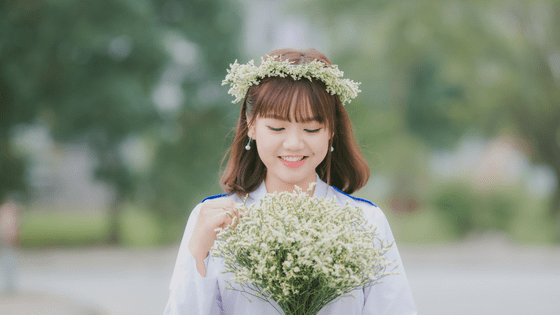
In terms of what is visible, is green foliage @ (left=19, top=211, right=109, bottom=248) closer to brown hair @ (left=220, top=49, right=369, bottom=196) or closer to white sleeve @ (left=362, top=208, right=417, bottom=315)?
brown hair @ (left=220, top=49, right=369, bottom=196)

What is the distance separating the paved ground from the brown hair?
5.10 meters

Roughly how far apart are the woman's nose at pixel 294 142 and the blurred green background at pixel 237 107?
339 inches

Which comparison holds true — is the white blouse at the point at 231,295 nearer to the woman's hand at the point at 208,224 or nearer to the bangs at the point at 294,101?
the woman's hand at the point at 208,224

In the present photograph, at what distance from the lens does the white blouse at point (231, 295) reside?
187 centimetres

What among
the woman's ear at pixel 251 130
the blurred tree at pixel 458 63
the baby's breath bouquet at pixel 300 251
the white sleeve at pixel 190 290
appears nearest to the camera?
the baby's breath bouquet at pixel 300 251

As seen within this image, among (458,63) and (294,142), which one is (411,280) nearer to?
(458,63)

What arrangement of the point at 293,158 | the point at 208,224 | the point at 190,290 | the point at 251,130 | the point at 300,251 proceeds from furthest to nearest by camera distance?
the point at 251,130 → the point at 293,158 → the point at 190,290 → the point at 208,224 → the point at 300,251

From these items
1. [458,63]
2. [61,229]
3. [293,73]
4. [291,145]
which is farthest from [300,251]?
[61,229]

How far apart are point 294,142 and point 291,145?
2 cm

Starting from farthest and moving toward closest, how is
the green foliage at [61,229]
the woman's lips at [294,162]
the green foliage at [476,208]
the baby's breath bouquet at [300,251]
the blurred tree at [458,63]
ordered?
the green foliage at [476,208] < the green foliage at [61,229] < the blurred tree at [458,63] < the woman's lips at [294,162] < the baby's breath bouquet at [300,251]

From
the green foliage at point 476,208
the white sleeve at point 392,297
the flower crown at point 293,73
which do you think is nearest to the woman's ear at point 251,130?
the flower crown at point 293,73

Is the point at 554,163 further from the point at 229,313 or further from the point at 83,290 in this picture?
the point at 229,313

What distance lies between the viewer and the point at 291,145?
1.91 metres

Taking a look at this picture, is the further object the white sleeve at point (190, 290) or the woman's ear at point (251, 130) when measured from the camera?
the woman's ear at point (251, 130)
